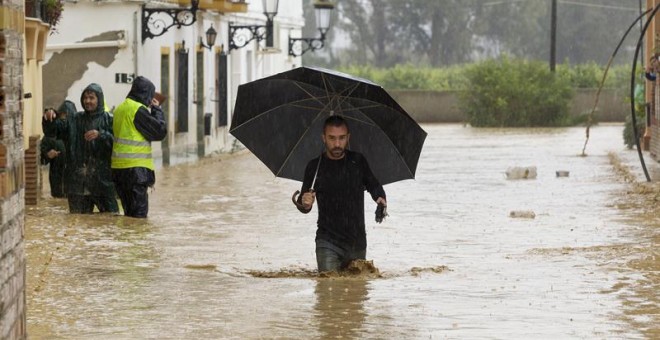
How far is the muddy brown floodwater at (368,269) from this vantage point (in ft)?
34.2

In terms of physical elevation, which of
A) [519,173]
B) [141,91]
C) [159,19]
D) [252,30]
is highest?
[159,19]

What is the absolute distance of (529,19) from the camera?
92938 mm

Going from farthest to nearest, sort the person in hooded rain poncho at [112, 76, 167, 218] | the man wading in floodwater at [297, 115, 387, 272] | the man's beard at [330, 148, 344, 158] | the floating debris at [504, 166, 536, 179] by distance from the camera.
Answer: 1. the floating debris at [504, 166, 536, 179]
2. the person in hooded rain poncho at [112, 76, 167, 218]
3. the man wading in floodwater at [297, 115, 387, 272]
4. the man's beard at [330, 148, 344, 158]

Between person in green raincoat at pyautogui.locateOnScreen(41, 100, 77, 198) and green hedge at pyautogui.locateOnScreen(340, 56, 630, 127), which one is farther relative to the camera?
green hedge at pyautogui.locateOnScreen(340, 56, 630, 127)

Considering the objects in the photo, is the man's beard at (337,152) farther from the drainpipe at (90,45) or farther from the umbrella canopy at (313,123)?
the drainpipe at (90,45)

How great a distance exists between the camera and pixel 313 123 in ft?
42.8

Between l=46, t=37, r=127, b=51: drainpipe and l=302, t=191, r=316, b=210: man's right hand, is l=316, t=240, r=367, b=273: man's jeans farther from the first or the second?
l=46, t=37, r=127, b=51: drainpipe

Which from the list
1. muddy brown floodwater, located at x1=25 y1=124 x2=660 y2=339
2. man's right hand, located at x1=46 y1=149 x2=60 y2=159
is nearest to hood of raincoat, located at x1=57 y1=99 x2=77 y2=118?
man's right hand, located at x1=46 y1=149 x2=60 y2=159

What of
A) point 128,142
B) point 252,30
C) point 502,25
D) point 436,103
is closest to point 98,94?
point 128,142

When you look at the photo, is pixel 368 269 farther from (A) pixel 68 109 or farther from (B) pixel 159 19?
(B) pixel 159 19

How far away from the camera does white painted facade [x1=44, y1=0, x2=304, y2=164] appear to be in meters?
28.9

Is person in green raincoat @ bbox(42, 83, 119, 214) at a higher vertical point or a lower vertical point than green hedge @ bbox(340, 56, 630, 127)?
higher

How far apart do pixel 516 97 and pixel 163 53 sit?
26245 millimetres

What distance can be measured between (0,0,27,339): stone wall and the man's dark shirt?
4.05 meters
